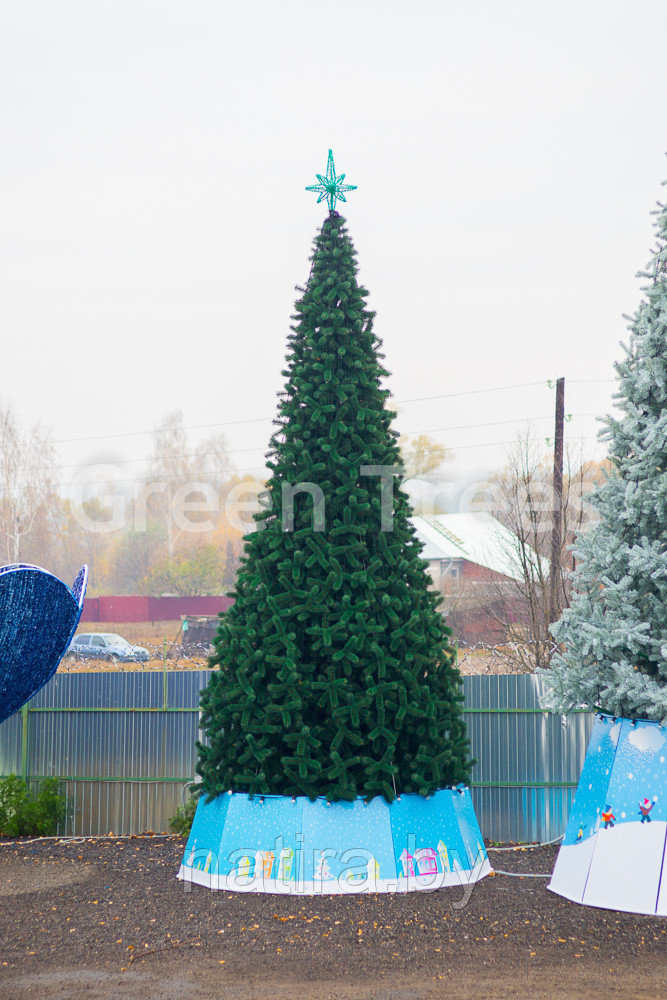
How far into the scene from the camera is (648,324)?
717cm

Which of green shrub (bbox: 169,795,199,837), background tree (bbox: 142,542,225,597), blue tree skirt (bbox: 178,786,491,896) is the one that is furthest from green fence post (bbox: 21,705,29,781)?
background tree (bbox: 142,542,225,597)

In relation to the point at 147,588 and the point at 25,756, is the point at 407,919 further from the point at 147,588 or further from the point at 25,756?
the point at 147,588

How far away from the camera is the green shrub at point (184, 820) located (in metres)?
9.67

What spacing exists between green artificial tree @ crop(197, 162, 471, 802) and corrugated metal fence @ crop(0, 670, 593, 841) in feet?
7.38

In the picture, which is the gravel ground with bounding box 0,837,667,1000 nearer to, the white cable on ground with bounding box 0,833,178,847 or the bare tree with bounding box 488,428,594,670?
the white cable on ground with bounding box 0,833,178,847

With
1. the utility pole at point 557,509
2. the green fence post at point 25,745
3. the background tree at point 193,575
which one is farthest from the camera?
the background tree at point 193,575

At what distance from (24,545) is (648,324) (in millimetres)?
39471

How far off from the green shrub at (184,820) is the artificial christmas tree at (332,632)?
205 cm

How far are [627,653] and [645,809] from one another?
120 cm

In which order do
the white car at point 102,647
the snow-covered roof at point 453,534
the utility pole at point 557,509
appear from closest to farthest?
the utility pole at point 557,509 < the white car at point 102,647 < the snow-covered roof at point 453,534

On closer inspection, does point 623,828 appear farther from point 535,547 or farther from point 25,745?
point 535,547

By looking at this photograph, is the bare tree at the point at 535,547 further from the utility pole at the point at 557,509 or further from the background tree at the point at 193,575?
the background tree at the point at 193,575

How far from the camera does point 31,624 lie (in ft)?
27.0

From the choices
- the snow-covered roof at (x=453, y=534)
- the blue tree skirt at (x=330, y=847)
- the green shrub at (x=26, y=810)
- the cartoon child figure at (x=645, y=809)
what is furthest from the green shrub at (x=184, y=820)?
the snow-covered roof at (x=453, y=534)
